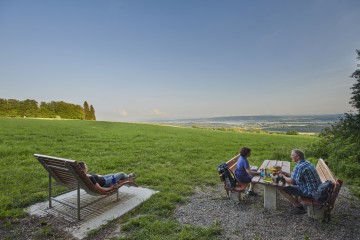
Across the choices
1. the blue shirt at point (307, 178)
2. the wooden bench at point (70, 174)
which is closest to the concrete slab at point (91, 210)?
the wooden bench at point (70, 174)

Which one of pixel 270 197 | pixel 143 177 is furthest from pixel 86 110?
pixel 270 197

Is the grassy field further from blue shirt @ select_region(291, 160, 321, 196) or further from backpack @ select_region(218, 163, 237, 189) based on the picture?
blue shirt @ select_region(291, 160, 321, 196)

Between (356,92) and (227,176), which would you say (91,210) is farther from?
(356,92)

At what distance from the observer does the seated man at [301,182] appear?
16.4 feet

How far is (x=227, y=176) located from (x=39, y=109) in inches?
3051

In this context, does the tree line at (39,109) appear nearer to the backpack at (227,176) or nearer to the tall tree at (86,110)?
the tall tree at (86,110)

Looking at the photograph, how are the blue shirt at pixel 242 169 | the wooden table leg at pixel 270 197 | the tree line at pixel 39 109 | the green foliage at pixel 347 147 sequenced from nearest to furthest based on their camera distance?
the wooden table leg at pixel 270 197, the blue shirt at pixel 242 169, the green foliage at pixel 347 147, the tree line at pixel 39 109

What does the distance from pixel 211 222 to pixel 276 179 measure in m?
1.88

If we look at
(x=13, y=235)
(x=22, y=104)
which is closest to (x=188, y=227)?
(x=13, y=235)

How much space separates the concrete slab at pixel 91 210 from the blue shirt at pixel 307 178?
3.89 m

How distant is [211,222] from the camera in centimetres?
487

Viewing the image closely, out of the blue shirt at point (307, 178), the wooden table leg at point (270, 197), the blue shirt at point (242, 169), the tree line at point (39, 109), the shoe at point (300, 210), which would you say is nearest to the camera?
the blue shirt at point (307, 178)

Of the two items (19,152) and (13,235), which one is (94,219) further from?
(19,152)

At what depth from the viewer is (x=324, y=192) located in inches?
185
